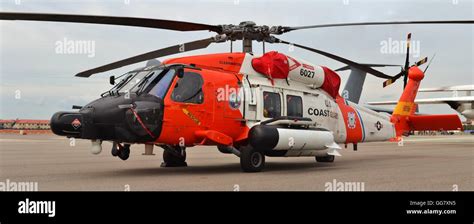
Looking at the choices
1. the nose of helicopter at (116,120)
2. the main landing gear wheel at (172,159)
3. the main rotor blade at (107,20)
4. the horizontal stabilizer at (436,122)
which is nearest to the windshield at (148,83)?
the nose of helicopter at (116,120)

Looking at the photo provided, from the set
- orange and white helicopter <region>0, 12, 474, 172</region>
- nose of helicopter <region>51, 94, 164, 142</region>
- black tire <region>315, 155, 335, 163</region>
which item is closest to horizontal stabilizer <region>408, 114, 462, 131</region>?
black tire <region>315, 155, 335, 163</region>

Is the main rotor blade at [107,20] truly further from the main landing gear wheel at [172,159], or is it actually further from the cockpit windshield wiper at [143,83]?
the main landing gear wheel at [172,159]

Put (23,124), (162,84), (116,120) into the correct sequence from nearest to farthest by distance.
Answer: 1. (116,120)
2. (162,84)
3. (23,124)

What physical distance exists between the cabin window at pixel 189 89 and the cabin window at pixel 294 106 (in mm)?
2821

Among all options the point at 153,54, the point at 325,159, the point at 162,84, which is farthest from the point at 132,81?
the point at 325,159

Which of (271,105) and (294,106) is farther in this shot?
(294,106)

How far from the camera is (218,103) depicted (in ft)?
39.0

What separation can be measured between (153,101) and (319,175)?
4180mm

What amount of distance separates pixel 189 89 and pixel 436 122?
10.8 m

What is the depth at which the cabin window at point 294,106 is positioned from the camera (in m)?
13.3

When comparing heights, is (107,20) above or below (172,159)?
above

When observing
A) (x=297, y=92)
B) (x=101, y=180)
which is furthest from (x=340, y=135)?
(x=101, y=180)

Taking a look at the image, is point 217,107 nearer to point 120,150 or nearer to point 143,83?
point 143,83
